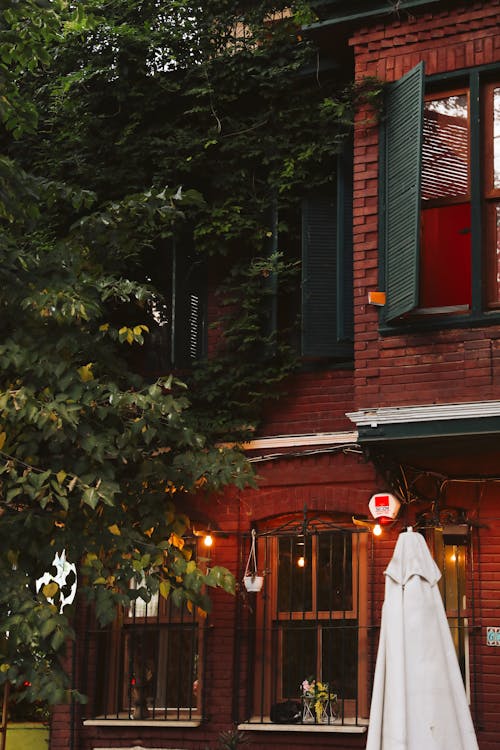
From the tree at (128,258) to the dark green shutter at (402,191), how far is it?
0.55 m

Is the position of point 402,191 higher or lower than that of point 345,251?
higher

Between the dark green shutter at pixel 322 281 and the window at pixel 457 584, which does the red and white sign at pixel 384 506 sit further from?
the dark green shutter at pixel 322 281

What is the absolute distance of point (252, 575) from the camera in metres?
11.5

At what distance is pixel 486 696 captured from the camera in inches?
408

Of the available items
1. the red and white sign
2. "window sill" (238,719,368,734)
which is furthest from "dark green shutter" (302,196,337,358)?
"window sill" (238,719,368,734)

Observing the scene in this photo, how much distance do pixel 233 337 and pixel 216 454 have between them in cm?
233

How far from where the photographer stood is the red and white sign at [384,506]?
1070 cm

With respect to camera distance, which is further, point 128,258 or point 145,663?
point 128,258

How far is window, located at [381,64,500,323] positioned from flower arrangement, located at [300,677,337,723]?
342cm

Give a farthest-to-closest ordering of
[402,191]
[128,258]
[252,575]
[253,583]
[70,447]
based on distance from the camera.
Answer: [128,258] < [252,575] < [253,583] < [402,191] < [70,447]

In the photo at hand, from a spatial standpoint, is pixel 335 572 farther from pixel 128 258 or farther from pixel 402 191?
pixel 128 258

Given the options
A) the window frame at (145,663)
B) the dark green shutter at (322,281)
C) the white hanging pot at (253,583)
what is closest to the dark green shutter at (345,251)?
the dark green shutter at (322,281)

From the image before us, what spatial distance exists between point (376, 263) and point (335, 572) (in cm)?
293

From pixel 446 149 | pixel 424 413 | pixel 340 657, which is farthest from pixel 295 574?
pixel 446 149
